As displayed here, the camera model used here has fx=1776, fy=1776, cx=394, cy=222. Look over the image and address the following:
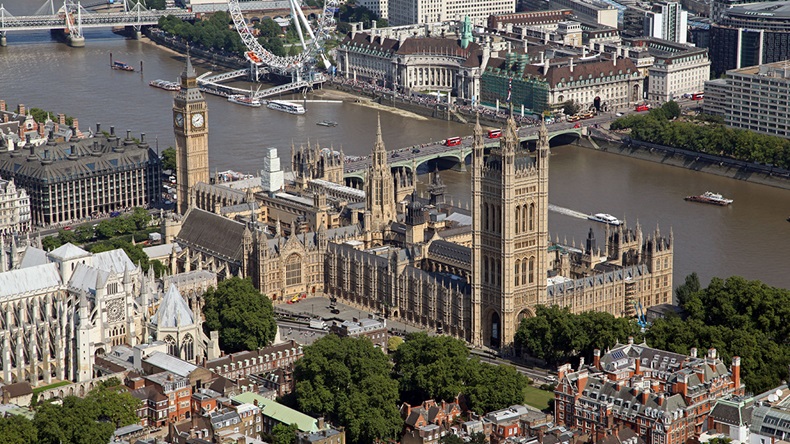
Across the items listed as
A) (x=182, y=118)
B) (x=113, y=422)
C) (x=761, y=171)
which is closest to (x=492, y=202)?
(x=113, y=422)

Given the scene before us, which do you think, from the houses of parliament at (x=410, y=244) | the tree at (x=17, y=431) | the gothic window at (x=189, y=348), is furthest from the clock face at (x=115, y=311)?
the tree at (x=17, y=431)

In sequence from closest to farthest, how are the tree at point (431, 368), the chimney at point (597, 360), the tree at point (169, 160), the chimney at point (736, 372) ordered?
the chimney at point (736, 372), the chimney at point (597, 360), the tree at point (431, 368), the tree at point (169, 160)

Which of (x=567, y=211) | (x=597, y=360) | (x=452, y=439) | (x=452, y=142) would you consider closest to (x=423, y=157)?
(x=452, y=142)

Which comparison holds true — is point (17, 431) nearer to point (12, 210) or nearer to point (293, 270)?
point (293, 270)

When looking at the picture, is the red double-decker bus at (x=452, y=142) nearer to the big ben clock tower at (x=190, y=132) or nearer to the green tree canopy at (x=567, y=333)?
the big ben clock tower at (x=190, y=132)

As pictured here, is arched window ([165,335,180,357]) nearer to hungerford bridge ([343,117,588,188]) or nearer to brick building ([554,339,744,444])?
brick building ([554,339,744,444])

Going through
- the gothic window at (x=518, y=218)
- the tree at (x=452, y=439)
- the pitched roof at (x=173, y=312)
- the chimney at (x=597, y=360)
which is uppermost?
the gothic window at (x=518, y=218)

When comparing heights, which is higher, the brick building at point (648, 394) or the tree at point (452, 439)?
the brick building at point (648, 394)

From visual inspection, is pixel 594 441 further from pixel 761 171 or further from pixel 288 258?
pixel 761 171
